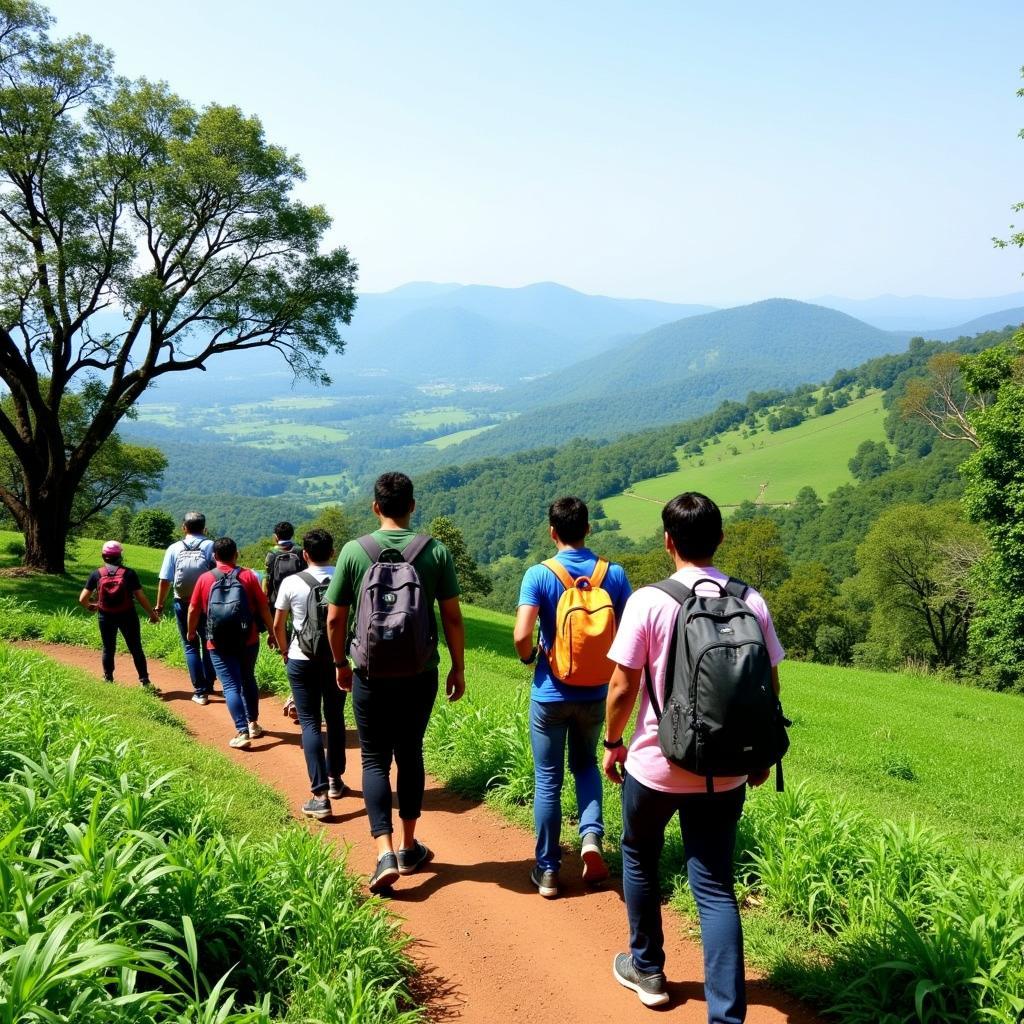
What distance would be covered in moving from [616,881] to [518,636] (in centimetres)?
179

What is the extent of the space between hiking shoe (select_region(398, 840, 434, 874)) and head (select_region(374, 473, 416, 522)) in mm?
2208

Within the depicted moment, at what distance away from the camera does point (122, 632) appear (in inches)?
355

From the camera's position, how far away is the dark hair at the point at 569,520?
4281 millimetres

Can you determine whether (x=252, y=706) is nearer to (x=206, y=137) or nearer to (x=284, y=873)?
(x=284, y=873)

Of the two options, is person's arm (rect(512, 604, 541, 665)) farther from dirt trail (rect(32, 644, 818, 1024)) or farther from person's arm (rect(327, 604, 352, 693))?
dirt trail (rect(32, 644, 818, 1024))

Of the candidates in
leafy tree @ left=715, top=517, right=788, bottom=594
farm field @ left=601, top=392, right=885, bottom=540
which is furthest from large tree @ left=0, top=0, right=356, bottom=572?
farm field @ left=601, top=392, right=885, bottom=540

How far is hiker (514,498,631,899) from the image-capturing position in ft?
13.7

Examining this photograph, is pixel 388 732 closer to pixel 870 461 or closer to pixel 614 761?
pixel 614 761

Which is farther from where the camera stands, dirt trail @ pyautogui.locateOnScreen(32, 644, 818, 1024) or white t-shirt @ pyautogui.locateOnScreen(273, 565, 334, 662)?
white t-shirt @ pyautogui.locateOnScreen(273, 565, 334, 662)

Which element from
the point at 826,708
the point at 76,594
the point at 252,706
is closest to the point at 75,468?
the point at 76,594

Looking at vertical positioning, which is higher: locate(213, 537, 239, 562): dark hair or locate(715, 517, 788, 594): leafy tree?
locate(213, 537, 239, 562): dark hair

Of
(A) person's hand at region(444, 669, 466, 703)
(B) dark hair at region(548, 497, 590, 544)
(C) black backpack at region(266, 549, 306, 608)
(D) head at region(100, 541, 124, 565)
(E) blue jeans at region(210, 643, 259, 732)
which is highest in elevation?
(B) dark hair at region(548, 497, 590, 544)

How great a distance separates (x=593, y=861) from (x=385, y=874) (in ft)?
4.15

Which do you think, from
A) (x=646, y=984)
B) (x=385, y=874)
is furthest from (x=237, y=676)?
(x=646, y=984)
